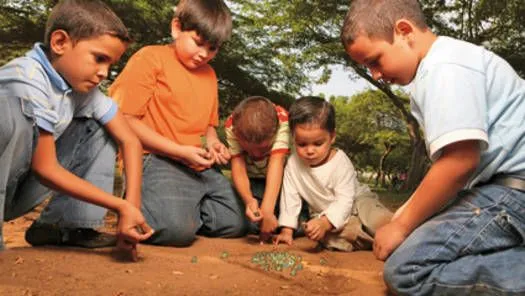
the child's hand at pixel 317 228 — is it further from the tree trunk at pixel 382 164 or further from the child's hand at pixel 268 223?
the tree trunk at pixel 382 164

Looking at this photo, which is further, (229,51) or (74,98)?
(229,51)

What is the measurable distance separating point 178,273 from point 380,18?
143 centimetres

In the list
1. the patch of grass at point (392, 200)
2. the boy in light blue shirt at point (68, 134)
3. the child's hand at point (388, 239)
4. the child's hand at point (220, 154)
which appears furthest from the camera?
the patch of grass at point (392, 200)

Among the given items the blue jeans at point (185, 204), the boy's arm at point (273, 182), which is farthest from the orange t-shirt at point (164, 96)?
the boy's arm at point (273, 182)

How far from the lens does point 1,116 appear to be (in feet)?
7.91

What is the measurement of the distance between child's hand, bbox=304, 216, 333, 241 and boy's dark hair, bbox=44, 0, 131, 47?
1.45m

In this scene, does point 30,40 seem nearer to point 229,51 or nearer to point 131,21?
point 131,21

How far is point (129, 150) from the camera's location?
9.98 feet

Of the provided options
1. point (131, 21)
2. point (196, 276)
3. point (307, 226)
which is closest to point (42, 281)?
point (196, 276)

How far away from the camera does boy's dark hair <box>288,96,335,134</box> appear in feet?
11.4

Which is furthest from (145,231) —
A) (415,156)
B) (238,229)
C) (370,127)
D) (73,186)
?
(370,127)

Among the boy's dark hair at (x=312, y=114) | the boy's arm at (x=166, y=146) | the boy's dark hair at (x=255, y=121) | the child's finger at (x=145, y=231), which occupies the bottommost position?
the child's finger at (x=145, y=231)

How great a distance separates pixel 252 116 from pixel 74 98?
1100 millimetres

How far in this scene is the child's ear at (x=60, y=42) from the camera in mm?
2738
